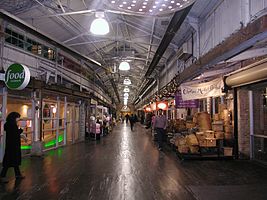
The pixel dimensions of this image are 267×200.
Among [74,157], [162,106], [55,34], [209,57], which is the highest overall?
[55,34]

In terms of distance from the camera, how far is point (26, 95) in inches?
350

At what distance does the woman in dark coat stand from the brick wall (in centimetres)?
621

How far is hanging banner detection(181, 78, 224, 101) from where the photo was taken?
8156 millimetres

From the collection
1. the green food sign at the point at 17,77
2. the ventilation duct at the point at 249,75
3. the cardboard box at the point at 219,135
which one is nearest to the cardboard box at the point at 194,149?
the cardboard box at the point at 219,135

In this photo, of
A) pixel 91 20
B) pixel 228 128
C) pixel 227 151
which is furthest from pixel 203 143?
pixel 91 20

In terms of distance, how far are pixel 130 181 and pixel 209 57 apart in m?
3.21

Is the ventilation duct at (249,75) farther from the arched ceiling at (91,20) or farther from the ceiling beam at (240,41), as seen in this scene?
the arched ceiling at (91,20)

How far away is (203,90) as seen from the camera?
859 cm

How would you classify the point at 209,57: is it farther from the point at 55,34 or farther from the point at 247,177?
the point at 55,34

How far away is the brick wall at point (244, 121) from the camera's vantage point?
809cm

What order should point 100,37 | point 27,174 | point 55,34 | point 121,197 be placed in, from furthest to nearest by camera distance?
point 100,37 < point 55,34 < point 27,174 < point 121,197

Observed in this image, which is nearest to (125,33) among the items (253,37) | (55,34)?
(55,34)

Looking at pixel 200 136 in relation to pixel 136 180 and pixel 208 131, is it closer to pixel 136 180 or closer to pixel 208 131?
pixel 208 131

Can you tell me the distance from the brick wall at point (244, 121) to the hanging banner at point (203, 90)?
677 millimetres
